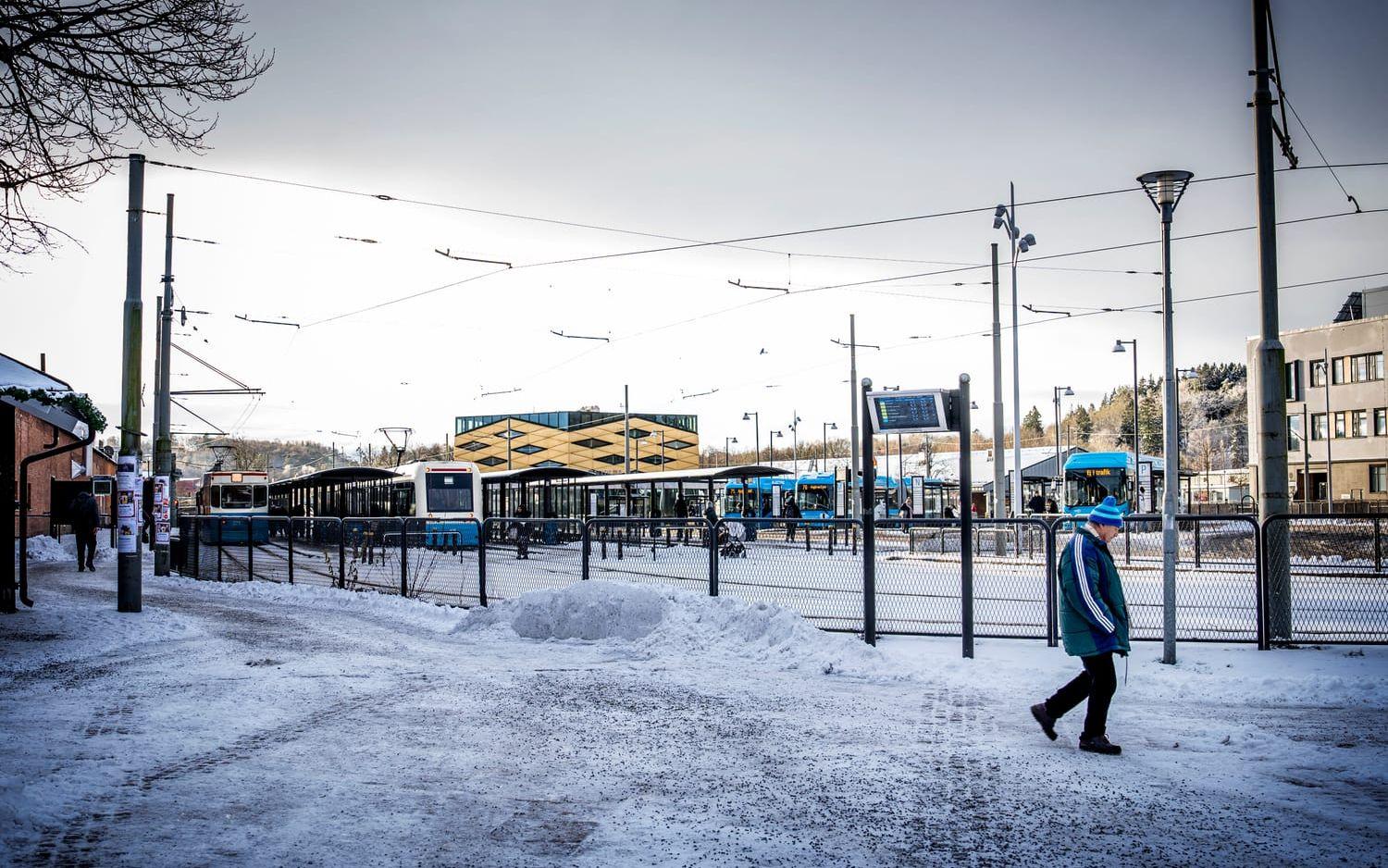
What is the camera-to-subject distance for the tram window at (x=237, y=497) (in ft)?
152

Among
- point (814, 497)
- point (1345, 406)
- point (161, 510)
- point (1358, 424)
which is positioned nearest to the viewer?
point (161, 510)

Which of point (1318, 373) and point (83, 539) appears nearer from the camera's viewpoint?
point (83, 539)

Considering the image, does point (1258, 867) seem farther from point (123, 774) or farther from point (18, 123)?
point (18, 123)

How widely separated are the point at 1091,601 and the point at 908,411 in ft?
15.0

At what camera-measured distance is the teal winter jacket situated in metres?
6.95

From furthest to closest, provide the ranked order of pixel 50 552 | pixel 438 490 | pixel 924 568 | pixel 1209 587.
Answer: pixel 438 490
pixel 50 552
pixel 1209 587
pixel 924 568

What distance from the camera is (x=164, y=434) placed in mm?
21766

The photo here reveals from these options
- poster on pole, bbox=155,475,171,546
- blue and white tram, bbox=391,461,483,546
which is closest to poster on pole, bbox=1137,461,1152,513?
blue and white tram, bbox=391,461,483,546

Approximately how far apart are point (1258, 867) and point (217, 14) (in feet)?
30.9

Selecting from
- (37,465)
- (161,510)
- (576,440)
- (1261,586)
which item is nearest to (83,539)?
(161,510)

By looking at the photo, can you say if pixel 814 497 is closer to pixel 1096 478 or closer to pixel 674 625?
pixel 1096 478

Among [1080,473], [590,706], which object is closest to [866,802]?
[590,706]

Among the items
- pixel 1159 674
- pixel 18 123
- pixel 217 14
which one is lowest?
pixel 1159 674

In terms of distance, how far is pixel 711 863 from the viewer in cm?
480
